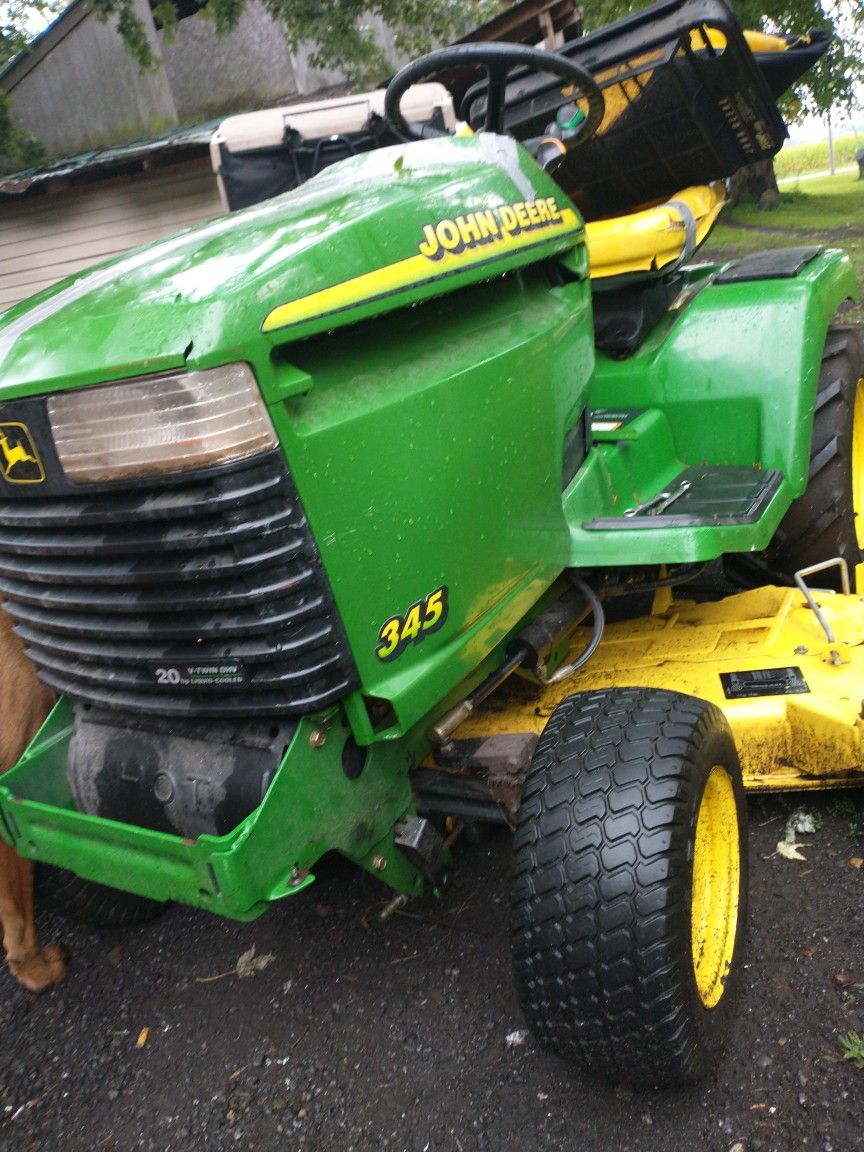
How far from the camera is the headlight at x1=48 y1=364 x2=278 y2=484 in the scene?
1.54m

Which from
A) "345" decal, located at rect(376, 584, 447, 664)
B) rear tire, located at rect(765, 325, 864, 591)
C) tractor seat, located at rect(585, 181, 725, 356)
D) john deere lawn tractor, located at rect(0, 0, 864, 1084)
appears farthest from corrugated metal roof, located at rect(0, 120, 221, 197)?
"345" decal, located at rect(376, 584, 447, 664)

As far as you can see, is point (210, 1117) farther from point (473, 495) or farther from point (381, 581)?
point (473, 495)

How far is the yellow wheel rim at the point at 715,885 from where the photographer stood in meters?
2.00

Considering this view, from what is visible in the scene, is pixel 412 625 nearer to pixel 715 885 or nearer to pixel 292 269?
pixel 292 269

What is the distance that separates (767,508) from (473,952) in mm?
1344

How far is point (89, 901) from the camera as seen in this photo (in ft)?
8.59

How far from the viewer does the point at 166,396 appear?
5.13ft

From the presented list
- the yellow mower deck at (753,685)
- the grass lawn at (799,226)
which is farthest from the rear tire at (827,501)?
the grass lawn at (799,226)

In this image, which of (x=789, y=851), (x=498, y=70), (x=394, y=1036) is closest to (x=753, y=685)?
(x=789, y=851)

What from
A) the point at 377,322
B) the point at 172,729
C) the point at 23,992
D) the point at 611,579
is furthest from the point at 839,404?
the point at 23,992

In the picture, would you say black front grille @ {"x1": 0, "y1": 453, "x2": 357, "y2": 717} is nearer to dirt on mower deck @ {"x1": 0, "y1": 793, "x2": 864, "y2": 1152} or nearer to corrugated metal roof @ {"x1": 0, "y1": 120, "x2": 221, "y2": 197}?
dirt on mower deck @ {"x1": 0, "y1": 793, "x2": 864, "y2": 1152}

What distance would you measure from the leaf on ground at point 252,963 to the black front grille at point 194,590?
94cm

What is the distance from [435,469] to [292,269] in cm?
45

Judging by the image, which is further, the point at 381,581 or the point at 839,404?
the point at 839,404
